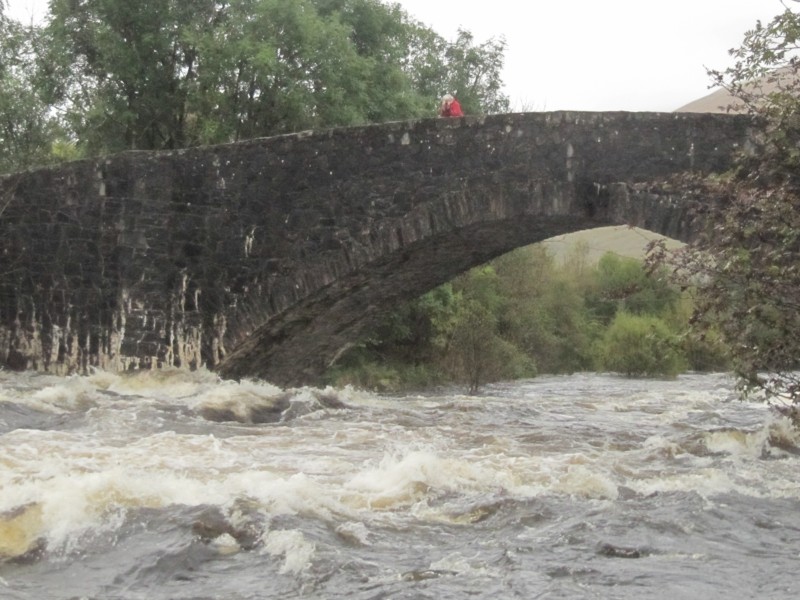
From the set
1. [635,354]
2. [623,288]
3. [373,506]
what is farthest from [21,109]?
[623,288]

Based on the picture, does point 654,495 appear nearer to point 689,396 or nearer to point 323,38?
point 689,396

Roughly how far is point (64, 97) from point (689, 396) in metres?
11.0

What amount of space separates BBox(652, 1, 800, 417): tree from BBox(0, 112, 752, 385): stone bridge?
213 centimetres

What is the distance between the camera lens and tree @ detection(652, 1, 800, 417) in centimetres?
731

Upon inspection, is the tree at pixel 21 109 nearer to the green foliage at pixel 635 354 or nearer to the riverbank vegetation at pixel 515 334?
the riverbank vegetation at pixel 515 334

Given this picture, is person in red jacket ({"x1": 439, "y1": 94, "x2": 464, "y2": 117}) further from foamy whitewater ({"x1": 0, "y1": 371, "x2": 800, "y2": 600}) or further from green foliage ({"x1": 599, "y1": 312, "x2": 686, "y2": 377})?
green foliage ({"x1": 599, "y1": 312, "x2": 686, "y2": 377})

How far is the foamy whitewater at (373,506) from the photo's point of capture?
5480 mm

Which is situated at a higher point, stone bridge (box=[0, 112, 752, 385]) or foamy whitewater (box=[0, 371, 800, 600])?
stone bridge (box=[0, 112, 752, 385])

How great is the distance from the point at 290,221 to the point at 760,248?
5.65m

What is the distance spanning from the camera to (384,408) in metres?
12.8

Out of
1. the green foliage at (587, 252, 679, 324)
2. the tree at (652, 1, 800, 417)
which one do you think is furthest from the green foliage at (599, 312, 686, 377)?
the tree at (652, 1, 800, 417)

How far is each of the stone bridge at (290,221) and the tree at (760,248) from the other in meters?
2.13

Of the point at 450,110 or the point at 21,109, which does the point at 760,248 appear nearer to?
the point at 450,110

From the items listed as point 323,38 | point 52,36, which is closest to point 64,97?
point 52,36
